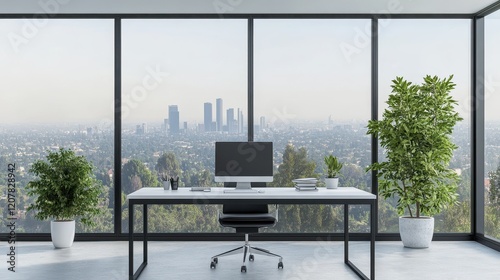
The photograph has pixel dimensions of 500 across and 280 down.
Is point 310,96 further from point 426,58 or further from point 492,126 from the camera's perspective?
point 492,126

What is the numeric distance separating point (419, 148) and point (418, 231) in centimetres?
97

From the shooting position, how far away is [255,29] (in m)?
7.70

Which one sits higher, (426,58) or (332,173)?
(426,58)

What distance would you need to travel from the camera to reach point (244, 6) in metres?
7.19

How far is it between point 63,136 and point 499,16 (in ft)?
17.8

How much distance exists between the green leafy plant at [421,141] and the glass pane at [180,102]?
1819mm

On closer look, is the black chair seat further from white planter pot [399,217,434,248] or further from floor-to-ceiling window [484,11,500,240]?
floor-to-ceiling window [484,11,500,240]

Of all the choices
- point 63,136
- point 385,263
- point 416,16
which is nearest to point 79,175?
point 63,136

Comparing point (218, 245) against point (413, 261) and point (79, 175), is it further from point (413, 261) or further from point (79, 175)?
point (413, 261)

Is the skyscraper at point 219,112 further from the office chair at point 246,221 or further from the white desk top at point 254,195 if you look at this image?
the white desk top at point 254,195

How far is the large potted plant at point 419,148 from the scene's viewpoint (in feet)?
23.0

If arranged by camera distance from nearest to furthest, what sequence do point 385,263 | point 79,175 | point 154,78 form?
point 385,263 < point 79,175 < point 154,78

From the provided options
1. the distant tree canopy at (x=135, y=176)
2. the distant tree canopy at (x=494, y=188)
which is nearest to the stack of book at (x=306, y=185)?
the distant tree canopy at (x=135, y=176)

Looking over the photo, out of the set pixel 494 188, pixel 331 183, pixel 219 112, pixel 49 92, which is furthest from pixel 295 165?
pixel 49 92
